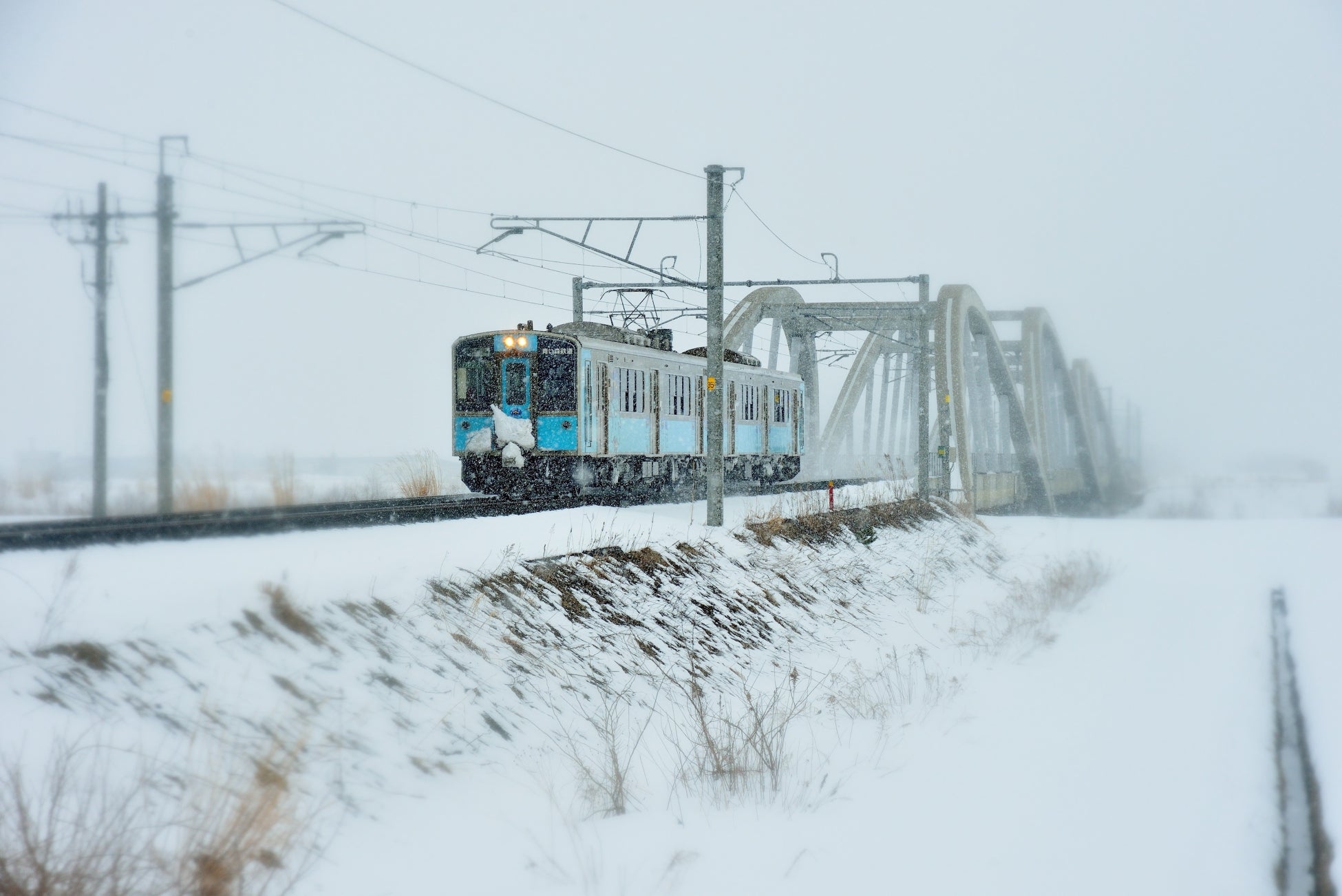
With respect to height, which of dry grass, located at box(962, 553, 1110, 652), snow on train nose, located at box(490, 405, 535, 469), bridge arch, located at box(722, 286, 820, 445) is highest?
bridge arch, located at box(722, 286, 820, 445)

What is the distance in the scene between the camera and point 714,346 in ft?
50.5

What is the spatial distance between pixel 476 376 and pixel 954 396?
63.7 ft

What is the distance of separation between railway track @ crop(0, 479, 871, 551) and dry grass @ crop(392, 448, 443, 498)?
7.72 ft

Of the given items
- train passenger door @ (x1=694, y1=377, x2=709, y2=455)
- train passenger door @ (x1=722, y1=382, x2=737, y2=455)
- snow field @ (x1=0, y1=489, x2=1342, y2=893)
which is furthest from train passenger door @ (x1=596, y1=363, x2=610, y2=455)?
snow field @ (x1=0, y1=489, x2=1342, y2=893)

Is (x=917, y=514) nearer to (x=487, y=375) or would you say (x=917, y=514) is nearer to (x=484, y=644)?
(x=487, y=375)

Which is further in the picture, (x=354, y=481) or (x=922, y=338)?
(x=922, y=338)

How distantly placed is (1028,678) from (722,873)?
6.25 meters

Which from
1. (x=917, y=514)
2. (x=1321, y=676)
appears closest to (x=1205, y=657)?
(x=1321, y=676)

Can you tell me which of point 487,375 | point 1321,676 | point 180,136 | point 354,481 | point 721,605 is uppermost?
point 180,136

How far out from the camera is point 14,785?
4.13 metres

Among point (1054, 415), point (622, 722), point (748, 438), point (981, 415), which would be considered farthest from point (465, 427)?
point (1054, 415)

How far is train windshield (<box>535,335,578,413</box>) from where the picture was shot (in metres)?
17.6

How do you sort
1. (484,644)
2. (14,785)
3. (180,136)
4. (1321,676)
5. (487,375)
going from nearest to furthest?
(14,785)
(484,644)
(1321,676)
(180,136)
(487,375)

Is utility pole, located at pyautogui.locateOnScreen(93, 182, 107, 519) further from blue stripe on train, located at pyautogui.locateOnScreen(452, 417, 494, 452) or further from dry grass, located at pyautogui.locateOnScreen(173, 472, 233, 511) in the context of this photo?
blue stripe on train, located at pyautogui.locateOnScreen(452, 417, 494, 452)
